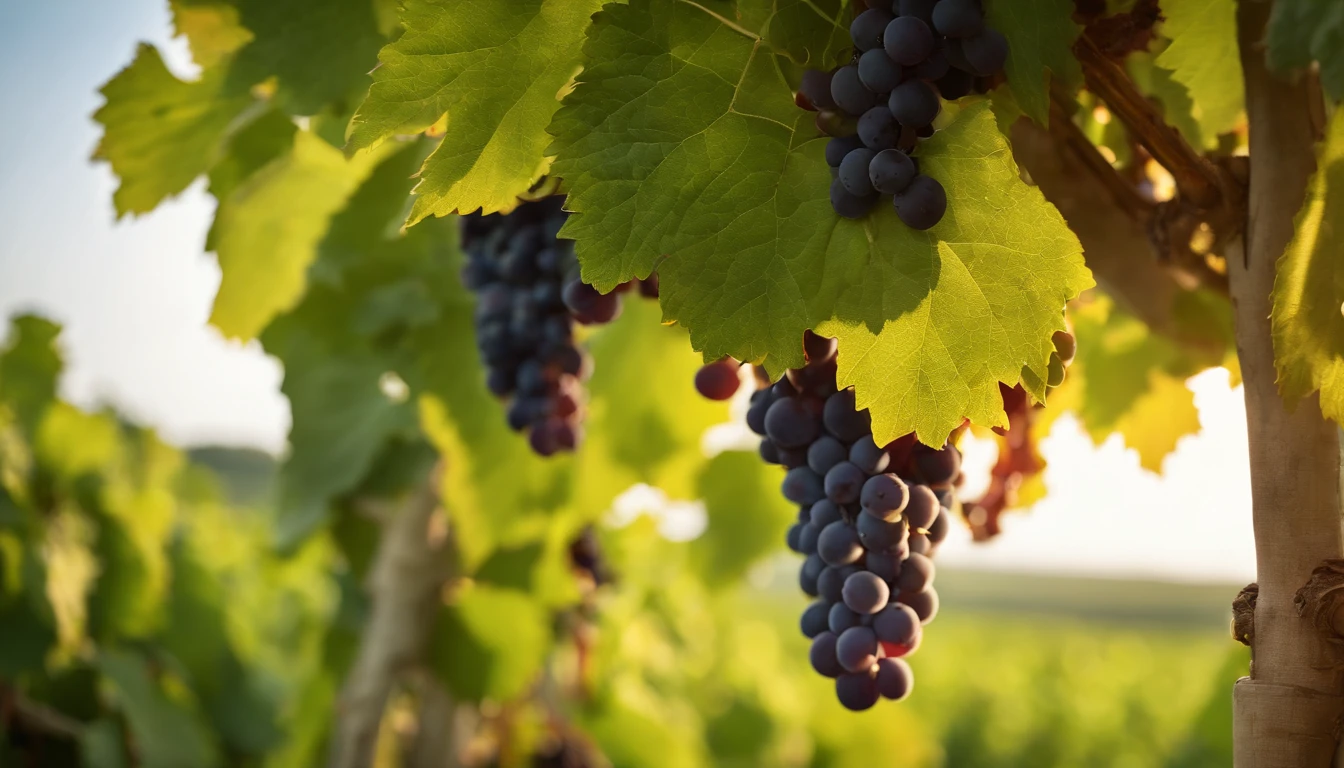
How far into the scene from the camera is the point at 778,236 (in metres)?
0.55

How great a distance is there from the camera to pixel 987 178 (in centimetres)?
52

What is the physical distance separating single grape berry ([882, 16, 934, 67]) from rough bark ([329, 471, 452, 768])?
4.71 feet

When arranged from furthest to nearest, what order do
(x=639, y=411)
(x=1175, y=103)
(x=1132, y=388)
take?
1. (x=639, y=411)
2. (x=1132, y=388)
3. (x=1175, y=103)

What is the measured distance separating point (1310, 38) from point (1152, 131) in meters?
0.16

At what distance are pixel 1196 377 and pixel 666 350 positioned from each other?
791mm

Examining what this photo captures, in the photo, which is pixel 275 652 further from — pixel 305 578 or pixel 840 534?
pixel 840 534

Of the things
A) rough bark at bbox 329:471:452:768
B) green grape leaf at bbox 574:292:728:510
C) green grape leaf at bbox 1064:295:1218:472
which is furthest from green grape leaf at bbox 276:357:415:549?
green grape leaf at bbox 1064:295:1218:472

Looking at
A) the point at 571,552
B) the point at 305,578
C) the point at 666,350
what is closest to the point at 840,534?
the point at 666,350

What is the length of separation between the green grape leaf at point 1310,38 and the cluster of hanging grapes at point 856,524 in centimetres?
27

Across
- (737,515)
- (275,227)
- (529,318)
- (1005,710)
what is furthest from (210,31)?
(1005,710)

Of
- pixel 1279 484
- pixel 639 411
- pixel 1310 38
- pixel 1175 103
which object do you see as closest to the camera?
pixel 1310 38

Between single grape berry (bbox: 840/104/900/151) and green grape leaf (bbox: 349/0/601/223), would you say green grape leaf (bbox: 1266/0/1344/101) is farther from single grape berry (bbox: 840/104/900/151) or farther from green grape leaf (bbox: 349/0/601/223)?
green grape leaf (bbox: 349/0/601/223)

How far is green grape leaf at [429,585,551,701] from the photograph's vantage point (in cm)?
189

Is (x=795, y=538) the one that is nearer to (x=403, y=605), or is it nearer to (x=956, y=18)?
(x=956, y=18)
